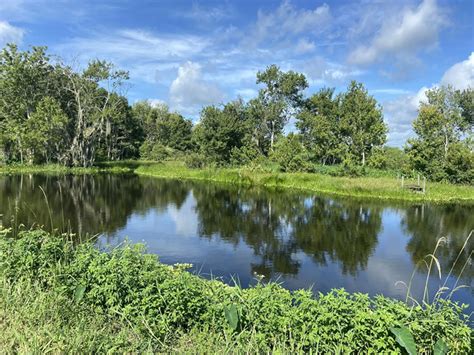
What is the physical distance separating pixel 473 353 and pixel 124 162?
54.2 metres

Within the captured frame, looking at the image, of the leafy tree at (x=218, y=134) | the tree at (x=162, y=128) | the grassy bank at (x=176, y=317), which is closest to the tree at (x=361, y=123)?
the leafy tree at (x=218, y=134)

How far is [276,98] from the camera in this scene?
2249 inches

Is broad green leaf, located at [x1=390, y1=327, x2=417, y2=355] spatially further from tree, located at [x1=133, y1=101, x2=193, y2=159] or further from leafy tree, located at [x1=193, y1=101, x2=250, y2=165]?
tree, located at [x1=133, y1=101, x2=193, y2=159]

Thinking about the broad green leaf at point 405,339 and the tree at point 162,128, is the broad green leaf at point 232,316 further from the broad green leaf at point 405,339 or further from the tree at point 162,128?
the tree at point 162,128

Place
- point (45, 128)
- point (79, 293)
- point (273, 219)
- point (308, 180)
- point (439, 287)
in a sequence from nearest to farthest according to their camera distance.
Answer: point (79, 293) → point (439, 287) → point (273, 219) → point (308, 180) → point (45, 128)

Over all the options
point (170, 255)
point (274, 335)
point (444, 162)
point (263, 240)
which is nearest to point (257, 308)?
point (274, 335)

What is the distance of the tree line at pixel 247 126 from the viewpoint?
3556cm

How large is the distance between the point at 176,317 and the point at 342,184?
2647 cm

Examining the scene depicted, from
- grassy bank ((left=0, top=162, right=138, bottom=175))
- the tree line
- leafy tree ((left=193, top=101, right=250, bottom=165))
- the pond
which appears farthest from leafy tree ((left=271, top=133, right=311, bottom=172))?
grassy bank ((left=0, top=162, right=138, bottom=175))

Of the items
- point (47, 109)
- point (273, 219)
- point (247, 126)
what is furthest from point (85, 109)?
point (273, 219)

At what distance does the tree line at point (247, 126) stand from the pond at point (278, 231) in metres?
13.0

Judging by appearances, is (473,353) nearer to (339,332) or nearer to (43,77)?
(339,332)

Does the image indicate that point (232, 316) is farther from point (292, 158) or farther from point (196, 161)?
point (196, 161)

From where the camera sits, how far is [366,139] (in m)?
39.9
